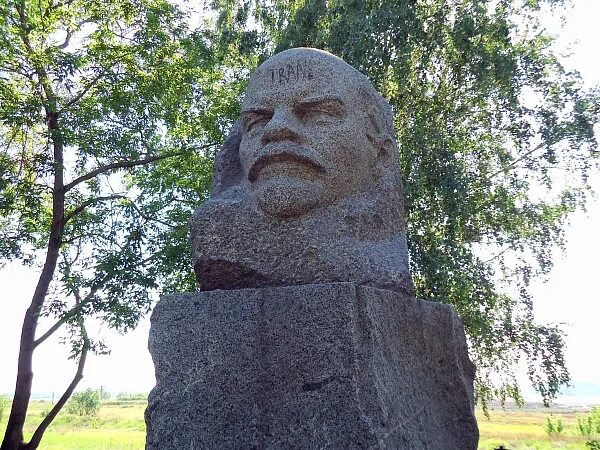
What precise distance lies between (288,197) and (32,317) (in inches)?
282

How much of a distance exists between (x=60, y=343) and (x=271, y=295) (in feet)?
23.1

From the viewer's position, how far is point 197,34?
974 centimetres

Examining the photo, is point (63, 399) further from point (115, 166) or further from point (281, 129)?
point (281, 129)

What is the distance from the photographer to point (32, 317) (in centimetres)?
845

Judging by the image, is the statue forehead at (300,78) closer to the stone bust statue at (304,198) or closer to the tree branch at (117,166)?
the stone bust statue at (304,198)

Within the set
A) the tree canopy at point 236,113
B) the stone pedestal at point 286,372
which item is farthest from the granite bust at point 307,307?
the tree canopy at point 236,113

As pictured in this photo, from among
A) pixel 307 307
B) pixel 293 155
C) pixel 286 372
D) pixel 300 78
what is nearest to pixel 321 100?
pixel 300 78

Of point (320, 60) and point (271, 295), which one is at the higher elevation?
point (320, 60)

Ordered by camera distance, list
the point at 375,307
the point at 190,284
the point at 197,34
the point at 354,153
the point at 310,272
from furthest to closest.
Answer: the point at 197,34 → the point at 190,284 → the point at 354,153 → the point at 310,272 → the point at 375,307

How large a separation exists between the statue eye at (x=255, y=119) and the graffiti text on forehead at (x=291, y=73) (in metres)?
0.17

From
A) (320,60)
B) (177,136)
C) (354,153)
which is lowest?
(354,153)

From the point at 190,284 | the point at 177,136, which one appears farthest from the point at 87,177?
the point at 190,284

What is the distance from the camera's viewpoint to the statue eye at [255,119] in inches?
114

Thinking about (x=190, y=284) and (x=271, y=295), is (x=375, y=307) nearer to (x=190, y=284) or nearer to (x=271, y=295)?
(x=271, y=295)
